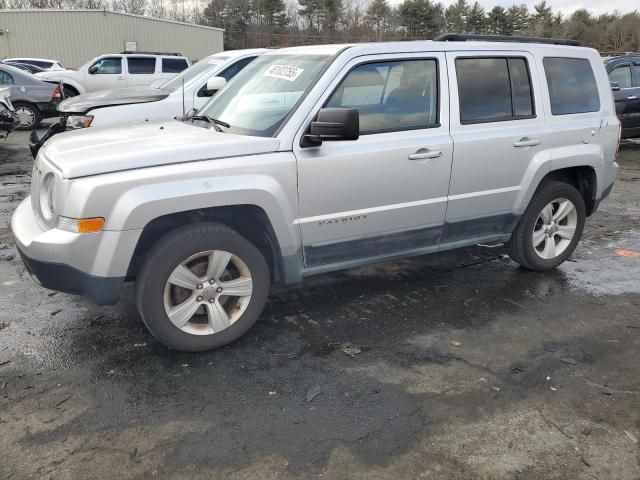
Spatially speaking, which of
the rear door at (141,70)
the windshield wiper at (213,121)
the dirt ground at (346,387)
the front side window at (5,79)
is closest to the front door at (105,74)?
the rear door at (141,70)

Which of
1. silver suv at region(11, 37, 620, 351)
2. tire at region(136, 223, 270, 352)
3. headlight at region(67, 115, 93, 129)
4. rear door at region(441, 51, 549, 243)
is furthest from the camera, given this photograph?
headlight at region(67, 115, 93, 129)

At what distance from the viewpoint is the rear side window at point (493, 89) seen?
14.0 ft

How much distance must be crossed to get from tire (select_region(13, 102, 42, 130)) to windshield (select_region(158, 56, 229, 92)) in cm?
677

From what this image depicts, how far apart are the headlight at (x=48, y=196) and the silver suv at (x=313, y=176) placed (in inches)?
0.6

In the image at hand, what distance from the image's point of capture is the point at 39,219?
3492 millimetres

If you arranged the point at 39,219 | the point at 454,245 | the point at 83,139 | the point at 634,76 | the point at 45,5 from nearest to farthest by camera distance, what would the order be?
1. the point at 39,219
2. the point at 83,139
3. the point at 454,245
4. the point at 634,76
5. the point at 45,5

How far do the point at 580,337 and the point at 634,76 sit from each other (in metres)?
10.5

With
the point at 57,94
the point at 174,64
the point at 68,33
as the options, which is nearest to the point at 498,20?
the point at 68,33

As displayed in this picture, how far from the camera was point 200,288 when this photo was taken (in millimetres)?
3521

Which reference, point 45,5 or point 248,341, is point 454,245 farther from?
point 45,5

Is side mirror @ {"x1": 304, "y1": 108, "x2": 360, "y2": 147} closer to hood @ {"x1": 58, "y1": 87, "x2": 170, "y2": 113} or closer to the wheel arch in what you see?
the wheel arch

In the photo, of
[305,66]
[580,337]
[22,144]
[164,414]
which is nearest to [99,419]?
[164,414]

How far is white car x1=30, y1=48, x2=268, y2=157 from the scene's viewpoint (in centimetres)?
780

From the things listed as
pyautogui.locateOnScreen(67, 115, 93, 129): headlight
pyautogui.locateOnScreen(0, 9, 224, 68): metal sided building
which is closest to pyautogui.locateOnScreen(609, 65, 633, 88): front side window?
pyautogui.locateOnScreen(67, 115, 93, 129): headlight
